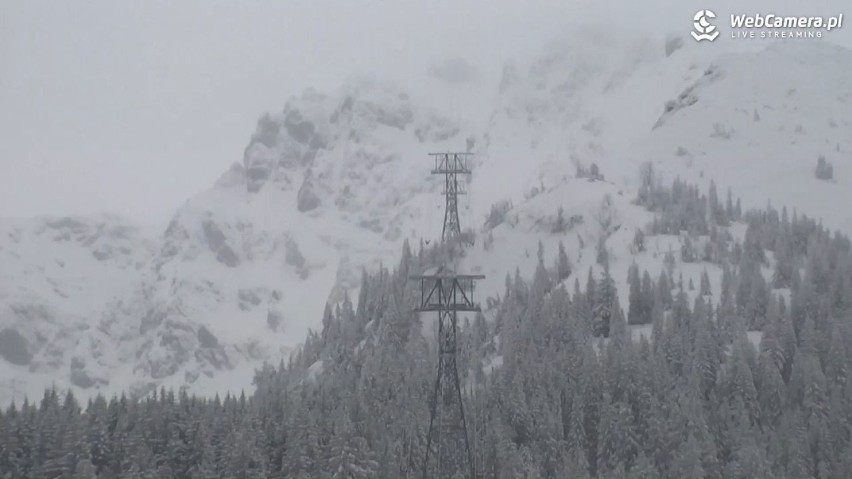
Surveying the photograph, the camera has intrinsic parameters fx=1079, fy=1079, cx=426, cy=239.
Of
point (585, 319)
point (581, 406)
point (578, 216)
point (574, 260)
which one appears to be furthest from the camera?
point (578, 216)

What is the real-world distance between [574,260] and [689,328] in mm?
49942

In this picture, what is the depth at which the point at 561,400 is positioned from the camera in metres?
118

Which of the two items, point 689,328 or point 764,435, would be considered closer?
point 764,435

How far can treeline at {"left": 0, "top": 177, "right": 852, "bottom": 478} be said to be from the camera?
9412 centimetres

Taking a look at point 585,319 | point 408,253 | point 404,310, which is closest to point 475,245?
point 408,253

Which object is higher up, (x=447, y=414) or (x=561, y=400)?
(x=561, y=400)

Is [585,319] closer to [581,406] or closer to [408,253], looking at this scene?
[581,406]

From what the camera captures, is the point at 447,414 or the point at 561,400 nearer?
the point at 447,414

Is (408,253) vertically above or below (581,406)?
above

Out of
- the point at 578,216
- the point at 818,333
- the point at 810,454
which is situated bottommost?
the point at 810,454

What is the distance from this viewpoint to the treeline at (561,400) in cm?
9412

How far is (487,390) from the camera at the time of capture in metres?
123

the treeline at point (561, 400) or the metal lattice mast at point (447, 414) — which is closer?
the metal lattice mast at point (447, 414)

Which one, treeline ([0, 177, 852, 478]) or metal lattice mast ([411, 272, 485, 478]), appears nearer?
metal lattice mast ([411, 272, 485, 478])
